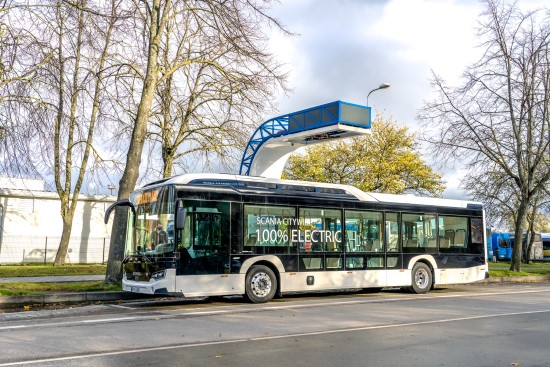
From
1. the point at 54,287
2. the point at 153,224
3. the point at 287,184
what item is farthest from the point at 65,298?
the point at 287,184

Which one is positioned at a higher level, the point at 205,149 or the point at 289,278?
the point at 205,149

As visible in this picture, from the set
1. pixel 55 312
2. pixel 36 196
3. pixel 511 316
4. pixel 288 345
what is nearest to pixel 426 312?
pixel 511 316

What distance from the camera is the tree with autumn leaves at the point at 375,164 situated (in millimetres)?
39500

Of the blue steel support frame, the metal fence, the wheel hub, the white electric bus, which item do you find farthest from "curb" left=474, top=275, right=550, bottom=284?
the metal fence

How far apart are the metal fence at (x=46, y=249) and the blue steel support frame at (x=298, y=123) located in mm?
17416

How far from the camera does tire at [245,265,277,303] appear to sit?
14.1 metres

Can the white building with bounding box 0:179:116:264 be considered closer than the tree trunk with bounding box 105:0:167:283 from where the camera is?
No

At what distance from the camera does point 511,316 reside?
11.6 meters

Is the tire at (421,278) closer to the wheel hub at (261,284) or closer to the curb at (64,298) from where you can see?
the wheel hub at (261,284)

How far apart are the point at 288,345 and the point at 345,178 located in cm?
3351

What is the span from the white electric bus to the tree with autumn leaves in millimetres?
20379

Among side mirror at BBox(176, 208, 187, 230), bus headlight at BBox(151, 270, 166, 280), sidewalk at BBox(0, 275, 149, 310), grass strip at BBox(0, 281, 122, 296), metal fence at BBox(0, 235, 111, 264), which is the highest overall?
side mirror at BBox(176, 208, 187, 230)

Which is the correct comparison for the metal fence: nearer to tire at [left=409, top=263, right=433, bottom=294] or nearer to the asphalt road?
the asphalt road

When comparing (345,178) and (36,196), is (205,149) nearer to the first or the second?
(36,196)
